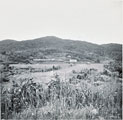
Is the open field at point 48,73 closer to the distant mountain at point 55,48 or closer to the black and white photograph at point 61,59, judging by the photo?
the black and white photograph at point 61,59

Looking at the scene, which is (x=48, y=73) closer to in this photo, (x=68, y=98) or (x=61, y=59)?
(x=61, y=59)

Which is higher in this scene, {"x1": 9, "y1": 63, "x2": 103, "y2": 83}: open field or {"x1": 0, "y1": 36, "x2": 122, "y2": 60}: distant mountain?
{"x1": 0, "y1": 36, "x2": 122, "y2": 60}: distant mountain

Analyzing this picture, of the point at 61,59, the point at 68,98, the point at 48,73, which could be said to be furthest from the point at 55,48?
the point at 68,98

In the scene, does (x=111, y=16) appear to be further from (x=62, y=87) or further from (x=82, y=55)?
(x=62, y=87)

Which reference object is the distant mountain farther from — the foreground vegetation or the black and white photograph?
the foreground vegetation

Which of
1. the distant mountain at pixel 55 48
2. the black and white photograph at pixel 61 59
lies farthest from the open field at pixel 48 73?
the distant mountain at pixel 55 48

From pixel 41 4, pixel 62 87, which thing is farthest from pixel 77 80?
pixel 41 4

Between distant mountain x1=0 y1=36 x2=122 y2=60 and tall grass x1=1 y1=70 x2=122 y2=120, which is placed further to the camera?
distant mountain x1=0 y1=36 x2=122 y2=60

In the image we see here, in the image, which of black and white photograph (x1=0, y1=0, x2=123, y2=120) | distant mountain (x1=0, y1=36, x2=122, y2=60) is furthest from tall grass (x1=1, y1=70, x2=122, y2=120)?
distant mountain (x1=0, y1=36, x2=122, y2=60)
